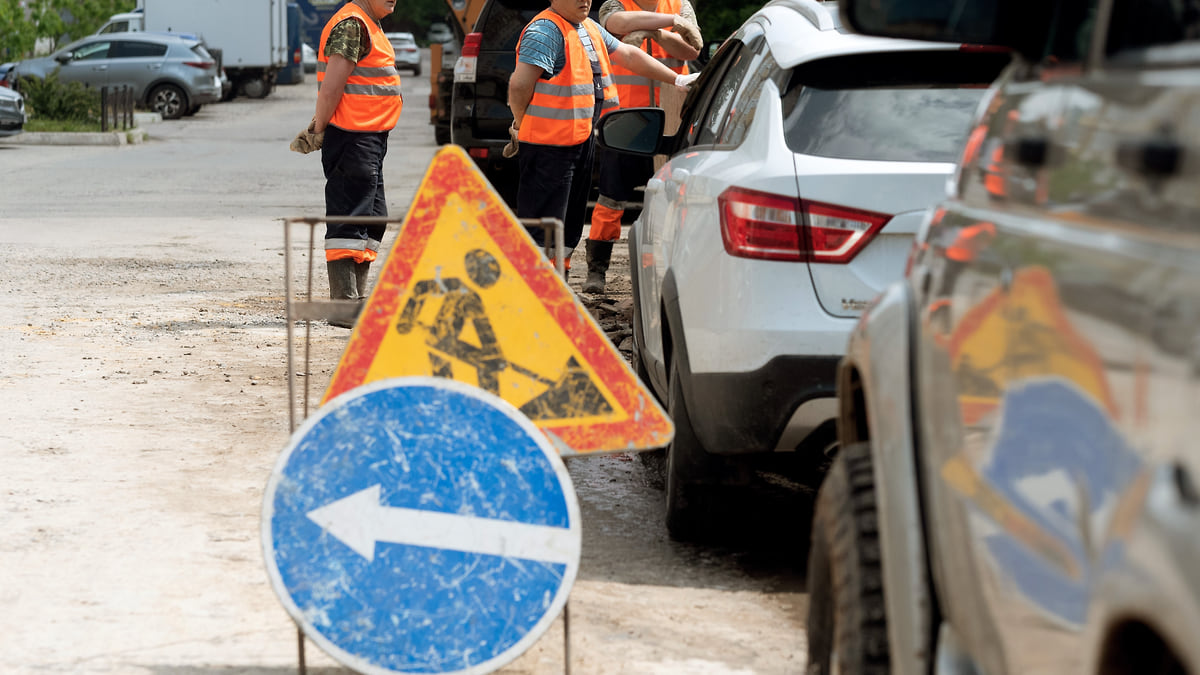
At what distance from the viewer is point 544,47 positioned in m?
8.29

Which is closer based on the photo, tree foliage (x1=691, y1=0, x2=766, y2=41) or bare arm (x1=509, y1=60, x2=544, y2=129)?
bare arm (x1=509, y1=60, x2=544, y2=129)

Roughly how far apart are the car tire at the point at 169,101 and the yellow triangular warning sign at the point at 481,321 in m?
33.9

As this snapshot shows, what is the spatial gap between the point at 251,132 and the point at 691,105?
25.8 metres

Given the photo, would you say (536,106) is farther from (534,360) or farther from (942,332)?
(942,332)

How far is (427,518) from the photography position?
308cm

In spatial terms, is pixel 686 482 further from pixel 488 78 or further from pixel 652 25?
pixel 488 78

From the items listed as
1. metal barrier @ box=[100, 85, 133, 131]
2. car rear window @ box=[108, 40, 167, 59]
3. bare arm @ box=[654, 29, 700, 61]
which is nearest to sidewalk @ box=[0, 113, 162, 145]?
metal barrier @ box=[100, 85, 133, 131]

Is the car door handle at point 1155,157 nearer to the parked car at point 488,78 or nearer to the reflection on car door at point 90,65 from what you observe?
the parked car at point 488,78

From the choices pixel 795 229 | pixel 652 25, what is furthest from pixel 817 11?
pixel 652 25

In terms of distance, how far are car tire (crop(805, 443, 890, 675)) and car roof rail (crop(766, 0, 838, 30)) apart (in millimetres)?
2110

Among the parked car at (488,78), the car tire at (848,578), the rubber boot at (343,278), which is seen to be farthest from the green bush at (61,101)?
the car tire at (848,578)

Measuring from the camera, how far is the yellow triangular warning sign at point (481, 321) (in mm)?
3270

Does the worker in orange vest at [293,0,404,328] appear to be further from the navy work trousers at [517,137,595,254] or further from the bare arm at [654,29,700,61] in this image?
the bare arm at [654,29,700,61]

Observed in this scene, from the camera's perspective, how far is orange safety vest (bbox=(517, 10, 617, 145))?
8.41 m
